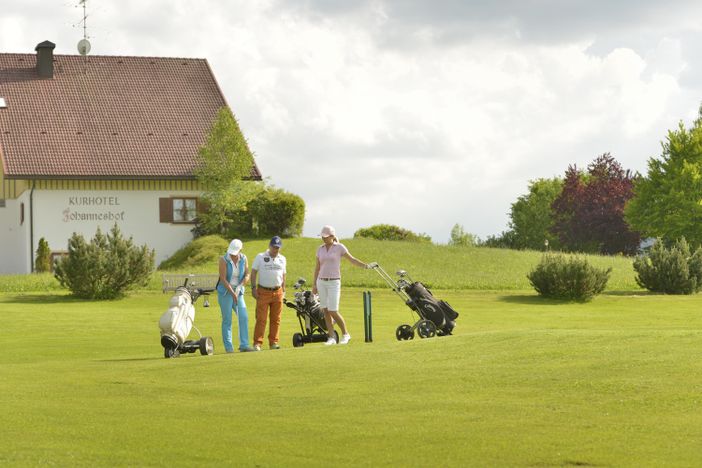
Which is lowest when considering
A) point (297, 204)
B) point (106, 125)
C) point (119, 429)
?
point (119, 429)

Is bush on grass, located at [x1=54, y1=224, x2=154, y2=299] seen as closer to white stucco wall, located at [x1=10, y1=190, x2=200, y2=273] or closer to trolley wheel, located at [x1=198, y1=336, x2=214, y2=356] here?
white stucco wall, located at [x1=10, y1=190, x2=200, y2=273]

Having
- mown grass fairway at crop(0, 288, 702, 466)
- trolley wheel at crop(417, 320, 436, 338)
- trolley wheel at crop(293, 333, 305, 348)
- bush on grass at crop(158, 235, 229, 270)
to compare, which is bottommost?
mown grass fairway at crop(0, 288, 702, 466)

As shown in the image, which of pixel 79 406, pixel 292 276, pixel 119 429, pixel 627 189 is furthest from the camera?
pixel 627 189

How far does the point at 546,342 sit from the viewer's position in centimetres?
1873

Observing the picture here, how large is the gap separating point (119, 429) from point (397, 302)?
89.3 ft

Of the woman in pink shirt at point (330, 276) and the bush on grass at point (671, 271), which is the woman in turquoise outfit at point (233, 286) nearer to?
the woman in pink shirt at point (330, 276)

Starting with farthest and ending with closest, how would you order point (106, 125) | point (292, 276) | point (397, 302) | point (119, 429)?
point (106, 125) < point (292, 276) < point (397, 302) < point (119, 429)

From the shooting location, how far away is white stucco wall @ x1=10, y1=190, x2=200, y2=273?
57.0 m

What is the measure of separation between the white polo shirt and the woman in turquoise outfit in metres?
0.25

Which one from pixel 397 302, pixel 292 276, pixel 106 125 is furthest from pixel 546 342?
pixel 106 125

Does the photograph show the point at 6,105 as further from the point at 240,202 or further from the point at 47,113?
the point at 240,202

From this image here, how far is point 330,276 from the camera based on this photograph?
22.7m

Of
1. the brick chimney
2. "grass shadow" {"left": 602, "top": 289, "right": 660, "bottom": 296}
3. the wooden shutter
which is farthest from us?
the brick chimney

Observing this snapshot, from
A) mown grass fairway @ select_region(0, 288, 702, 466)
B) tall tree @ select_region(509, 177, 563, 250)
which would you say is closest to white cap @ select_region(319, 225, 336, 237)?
mown grass fairway @ select_region(0, 288, 702, 466)
